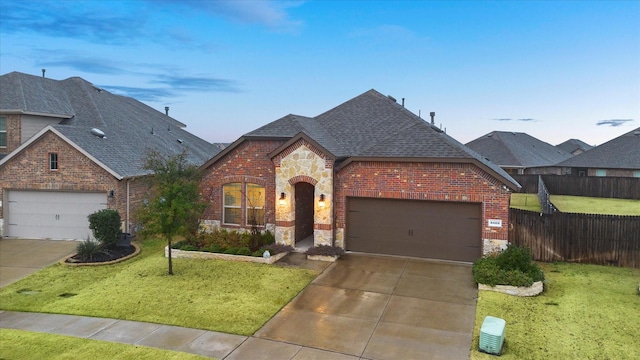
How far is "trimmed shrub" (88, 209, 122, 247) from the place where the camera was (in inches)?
626

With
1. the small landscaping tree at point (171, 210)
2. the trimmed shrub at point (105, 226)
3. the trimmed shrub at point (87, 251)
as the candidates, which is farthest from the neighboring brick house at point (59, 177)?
the small landscaping tree at point (171, 210)

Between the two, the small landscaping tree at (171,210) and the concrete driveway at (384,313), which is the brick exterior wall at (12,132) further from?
the concrete driveway at (384,313)

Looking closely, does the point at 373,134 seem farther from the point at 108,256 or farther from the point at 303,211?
the point at 108,256

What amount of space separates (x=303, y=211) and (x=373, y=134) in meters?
4.59

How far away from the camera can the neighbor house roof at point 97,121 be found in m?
18.8

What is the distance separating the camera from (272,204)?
1702 cm

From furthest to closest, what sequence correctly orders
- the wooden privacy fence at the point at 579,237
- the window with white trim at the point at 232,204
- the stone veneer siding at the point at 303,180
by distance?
the window with white trim at the point at 232,204, the stone veneer siding at the point at 303,180, the wooden privacy fence at the point at 579,237

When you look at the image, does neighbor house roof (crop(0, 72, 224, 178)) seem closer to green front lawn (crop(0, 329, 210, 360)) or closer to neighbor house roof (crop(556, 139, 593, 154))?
green front lawn (crop(0, 329, 210, 360))

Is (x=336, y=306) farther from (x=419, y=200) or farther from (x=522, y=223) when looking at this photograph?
(x=522, y=223)

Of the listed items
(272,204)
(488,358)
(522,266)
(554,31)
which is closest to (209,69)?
(272,204)

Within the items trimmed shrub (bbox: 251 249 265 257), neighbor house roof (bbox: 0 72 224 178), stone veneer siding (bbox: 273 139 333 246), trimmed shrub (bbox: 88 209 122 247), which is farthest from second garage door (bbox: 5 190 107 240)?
stone veneer siding (bbox: 273 139 333 246)

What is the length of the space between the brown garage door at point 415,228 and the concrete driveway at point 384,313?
3.17 feet

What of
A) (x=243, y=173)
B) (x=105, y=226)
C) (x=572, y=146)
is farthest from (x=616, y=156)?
(x=105, y=226)

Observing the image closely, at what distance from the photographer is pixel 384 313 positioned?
33.2ft
